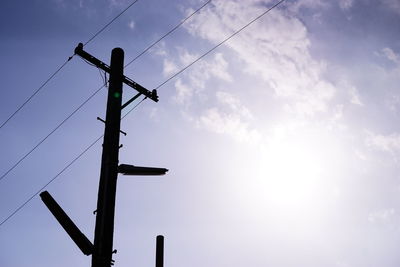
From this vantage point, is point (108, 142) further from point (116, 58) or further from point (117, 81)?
point (116, 58)

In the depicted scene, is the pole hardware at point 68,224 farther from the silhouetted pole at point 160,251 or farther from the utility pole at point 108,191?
the silhouetted pole at point 160,251

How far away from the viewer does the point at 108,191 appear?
5781 mm

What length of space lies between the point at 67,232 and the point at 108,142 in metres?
1.80

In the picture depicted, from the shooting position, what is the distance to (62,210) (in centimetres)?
598

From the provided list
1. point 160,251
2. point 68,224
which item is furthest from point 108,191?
point 160,251

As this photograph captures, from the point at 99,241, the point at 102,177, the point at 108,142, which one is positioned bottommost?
the point at 99,241

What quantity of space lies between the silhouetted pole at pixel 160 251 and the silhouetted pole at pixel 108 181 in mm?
1456

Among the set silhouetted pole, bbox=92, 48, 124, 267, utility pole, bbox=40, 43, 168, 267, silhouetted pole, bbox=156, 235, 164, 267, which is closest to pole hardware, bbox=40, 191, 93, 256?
utility pole, bbox=40, 43, 168, 267

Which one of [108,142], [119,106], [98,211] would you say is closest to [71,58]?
[119,106]

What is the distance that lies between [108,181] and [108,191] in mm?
197

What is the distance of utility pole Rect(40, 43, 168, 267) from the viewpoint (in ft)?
18.0

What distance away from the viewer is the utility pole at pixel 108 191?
18.0 ft

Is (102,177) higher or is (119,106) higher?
(119,106)

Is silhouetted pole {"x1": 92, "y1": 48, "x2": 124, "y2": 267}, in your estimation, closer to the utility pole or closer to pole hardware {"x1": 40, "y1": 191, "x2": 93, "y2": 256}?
the utility pole
